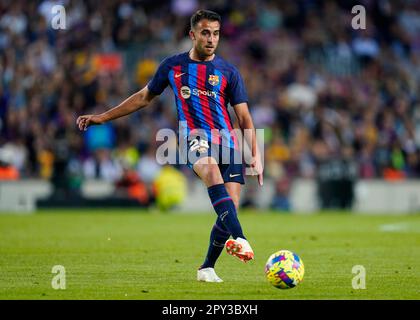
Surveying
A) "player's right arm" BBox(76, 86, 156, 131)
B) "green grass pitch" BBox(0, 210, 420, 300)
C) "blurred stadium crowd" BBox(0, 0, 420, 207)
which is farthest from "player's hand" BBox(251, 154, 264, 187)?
"blurred stadium crowd" BBox(0, 0, 420, 207)

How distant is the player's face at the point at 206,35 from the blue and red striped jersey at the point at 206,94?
7.4 inches

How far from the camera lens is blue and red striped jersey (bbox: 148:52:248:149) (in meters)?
10.6

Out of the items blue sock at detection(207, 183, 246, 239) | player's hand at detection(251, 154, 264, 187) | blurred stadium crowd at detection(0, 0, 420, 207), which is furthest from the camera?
blurred stadium crowd at detection(0, 0, 420, 207)

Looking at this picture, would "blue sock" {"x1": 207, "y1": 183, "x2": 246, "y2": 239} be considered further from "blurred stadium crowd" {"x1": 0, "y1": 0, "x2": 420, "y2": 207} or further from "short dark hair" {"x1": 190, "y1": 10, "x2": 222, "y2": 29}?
"blurred stadium crowd" {"x1": 0, "y1": 0, "x2": 420, "y2": 207}

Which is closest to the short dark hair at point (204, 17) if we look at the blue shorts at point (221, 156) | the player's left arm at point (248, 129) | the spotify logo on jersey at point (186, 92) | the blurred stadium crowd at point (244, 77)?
the spotify logo on jersey at point (186, 92)

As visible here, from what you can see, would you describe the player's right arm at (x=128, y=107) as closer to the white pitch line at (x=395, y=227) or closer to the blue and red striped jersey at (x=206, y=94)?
the blue and red striped jersey at (x=206, y=94)

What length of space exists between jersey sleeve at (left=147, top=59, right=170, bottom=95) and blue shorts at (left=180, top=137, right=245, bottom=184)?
703 millimetres

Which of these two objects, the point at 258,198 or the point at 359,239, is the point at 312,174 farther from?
the point at 359,239

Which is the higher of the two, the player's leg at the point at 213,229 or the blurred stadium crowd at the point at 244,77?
the blurred stadium crowd at the point at 244,77

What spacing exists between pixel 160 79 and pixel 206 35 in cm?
74

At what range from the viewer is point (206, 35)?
10570mm

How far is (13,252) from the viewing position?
Answer: 1437cm

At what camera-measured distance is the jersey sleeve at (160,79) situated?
35.7 ft

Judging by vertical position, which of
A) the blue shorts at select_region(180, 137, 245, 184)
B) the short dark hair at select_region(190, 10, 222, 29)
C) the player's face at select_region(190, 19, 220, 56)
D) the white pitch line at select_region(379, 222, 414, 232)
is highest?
the short dark hair at select_region(190, 10, 222, 29)
